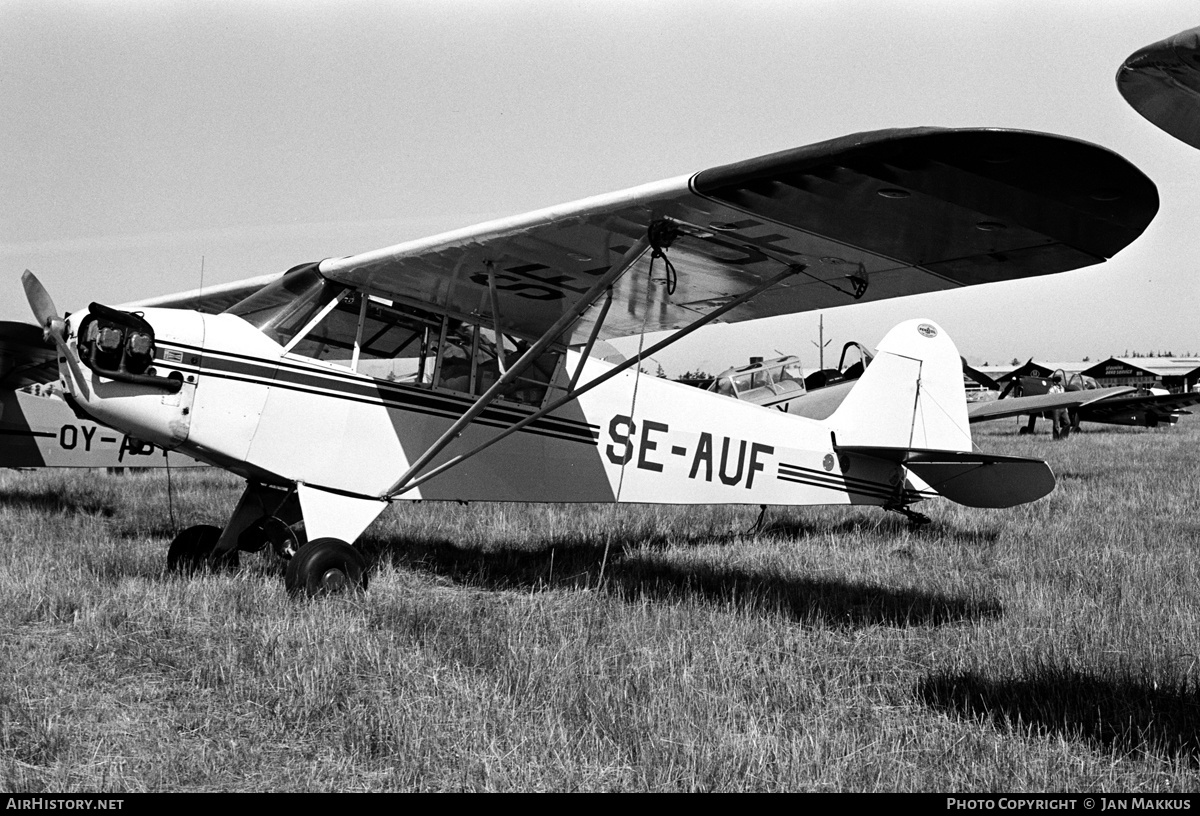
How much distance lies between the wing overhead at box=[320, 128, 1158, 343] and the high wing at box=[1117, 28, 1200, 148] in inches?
28.6

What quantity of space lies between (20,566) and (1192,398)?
22.8 m

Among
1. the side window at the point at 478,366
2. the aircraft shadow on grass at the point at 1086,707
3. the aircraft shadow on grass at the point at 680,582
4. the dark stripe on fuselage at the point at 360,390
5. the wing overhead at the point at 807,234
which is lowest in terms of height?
the aircraft shadow on grass at the point at 680,582

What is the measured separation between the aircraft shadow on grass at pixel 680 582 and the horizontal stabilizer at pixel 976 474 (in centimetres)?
217

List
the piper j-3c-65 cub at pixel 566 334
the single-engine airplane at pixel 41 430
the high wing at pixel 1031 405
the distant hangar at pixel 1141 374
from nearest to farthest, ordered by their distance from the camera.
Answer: the piper j-3c-65 cub at pixel 566 334
the single-engine airplane at pixel 41 430
the high wing at pixel 1031 405
the distant hangar at pixel 1141 374

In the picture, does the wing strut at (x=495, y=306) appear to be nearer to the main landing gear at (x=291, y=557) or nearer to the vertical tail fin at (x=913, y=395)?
the main landing gear at (x=291, y=557)

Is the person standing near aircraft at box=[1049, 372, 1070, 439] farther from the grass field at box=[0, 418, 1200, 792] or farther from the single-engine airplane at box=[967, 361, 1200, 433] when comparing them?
the grass field at box=[0, 418, 1200, 792]

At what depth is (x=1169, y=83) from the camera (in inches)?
99.1

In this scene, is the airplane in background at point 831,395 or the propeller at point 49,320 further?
the airplane in background at point 831,395

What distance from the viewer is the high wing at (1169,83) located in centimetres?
241

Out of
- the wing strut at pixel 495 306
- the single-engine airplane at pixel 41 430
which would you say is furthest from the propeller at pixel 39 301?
the single-engine airplane at pixel 41 430

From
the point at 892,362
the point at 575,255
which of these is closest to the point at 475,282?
the point at 575,255

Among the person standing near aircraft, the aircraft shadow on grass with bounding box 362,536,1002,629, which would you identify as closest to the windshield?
the aircraft shadow on grass with bounding box 362,536,1002,629

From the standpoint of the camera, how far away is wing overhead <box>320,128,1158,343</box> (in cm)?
369

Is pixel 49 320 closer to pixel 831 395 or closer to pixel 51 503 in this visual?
pixel 51 503
